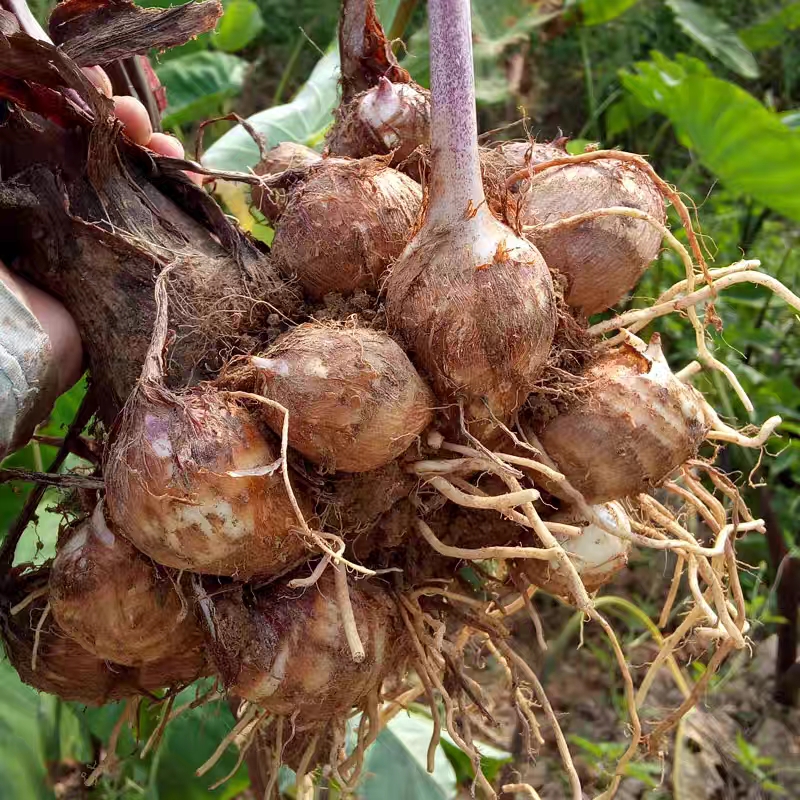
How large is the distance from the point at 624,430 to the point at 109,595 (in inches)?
21.2

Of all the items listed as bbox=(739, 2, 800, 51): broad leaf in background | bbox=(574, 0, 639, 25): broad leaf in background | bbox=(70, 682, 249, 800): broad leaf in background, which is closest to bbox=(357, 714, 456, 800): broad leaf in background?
bbox=(70, 682, 249, 800): broad leaf in background

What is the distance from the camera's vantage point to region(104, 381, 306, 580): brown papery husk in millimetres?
713

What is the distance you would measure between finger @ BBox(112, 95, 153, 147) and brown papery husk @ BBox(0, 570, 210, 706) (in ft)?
1.77

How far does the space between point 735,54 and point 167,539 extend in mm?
2716

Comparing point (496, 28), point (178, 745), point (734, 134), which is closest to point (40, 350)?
point (178, 745)

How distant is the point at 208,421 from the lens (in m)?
0.73

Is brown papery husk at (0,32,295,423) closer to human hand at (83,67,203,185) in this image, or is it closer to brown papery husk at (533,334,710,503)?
human hand at (83,67,203,185)

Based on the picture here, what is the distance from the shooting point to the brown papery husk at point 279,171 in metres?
0.96

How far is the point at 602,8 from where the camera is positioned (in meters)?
2.62

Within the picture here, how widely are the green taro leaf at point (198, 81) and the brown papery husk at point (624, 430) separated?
1.52 meters

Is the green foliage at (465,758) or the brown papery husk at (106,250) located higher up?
the brown papery husk at (106,250)

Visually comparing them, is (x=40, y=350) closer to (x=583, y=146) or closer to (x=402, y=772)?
(x=402, y=772)

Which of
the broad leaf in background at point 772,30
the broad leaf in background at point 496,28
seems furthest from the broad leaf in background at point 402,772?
the broad leaf in background at point 772,30

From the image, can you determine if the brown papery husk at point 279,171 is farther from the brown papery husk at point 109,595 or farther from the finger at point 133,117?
the brown papery husk at point 109,595
